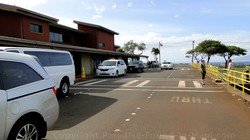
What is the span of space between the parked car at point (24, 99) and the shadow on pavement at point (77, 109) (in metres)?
2.44

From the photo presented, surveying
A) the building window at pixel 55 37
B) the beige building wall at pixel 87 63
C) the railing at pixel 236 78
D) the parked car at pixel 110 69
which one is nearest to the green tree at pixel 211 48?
the beige building wall at pixel 87 63

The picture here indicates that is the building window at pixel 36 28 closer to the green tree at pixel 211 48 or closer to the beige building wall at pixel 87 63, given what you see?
the beige building wall at pixel 87 63

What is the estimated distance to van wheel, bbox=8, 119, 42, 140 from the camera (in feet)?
17.9

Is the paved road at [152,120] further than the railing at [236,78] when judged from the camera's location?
No

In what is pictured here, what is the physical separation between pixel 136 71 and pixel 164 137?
38.1m

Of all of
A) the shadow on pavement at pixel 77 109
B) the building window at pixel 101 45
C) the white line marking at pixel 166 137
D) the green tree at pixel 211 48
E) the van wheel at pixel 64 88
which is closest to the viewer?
the white line marking at pixel 166 137

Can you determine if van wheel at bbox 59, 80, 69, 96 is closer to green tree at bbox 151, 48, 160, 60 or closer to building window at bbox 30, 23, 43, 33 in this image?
building window at bbox 30, 23, 43, 33

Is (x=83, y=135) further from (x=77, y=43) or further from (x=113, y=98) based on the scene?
(x=77, y=43)

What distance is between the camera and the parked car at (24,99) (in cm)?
530

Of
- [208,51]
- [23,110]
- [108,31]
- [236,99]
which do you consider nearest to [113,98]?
[236,99]

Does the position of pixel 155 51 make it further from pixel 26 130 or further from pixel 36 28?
pixel 26 130

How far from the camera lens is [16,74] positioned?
5.79 meters

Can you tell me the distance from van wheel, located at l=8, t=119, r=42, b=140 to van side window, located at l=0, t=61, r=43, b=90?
656 mm

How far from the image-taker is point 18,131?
217 inches
